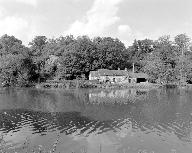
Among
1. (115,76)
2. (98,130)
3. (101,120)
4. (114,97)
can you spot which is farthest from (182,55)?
(98,130)

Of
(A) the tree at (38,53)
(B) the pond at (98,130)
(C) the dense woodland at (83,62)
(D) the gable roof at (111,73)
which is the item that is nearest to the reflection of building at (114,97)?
(B) the pond at (98,130)

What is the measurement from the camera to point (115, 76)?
10575 centimetres

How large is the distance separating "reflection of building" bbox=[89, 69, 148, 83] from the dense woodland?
3934 mm

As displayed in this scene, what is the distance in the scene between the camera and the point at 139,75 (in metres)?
107

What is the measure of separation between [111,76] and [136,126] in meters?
75.5

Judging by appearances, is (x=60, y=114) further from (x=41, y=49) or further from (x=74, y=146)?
(x=41, y=49)

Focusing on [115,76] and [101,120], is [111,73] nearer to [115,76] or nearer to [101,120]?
[115,76]

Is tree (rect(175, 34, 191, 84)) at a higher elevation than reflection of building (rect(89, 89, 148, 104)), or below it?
higher

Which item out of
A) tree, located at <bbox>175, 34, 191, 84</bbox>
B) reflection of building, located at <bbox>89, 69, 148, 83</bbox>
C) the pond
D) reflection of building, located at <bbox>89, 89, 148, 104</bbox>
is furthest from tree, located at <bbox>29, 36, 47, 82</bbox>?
the pond

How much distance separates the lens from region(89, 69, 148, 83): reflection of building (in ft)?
Answer: 334

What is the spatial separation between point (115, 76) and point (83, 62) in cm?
1452

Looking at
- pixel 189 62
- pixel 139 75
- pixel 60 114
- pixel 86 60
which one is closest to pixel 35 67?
pixel 86 60

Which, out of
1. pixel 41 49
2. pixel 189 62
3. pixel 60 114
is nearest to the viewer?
pixel 60 114

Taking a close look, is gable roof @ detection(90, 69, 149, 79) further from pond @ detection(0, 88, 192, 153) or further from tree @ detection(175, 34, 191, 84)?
pond @ detection(0, 88, 192, 153)
